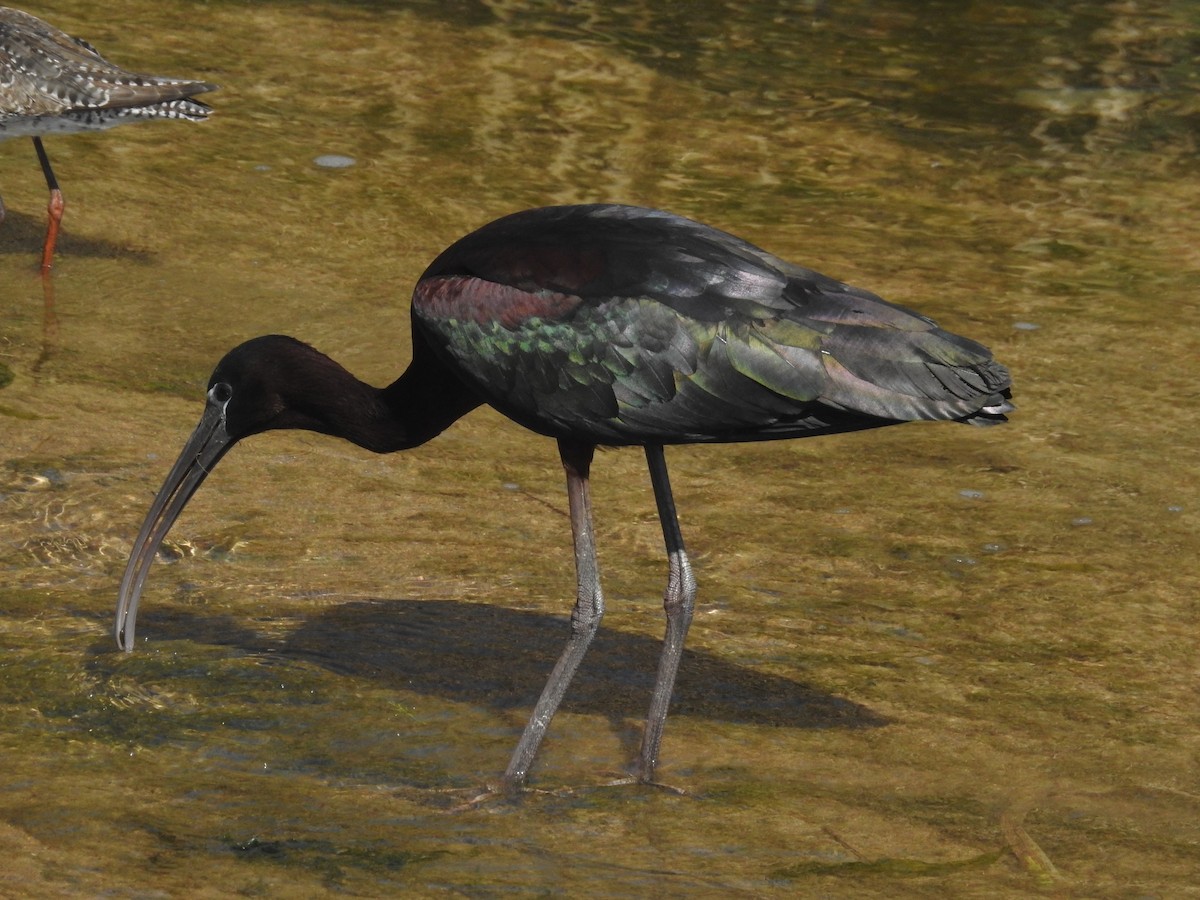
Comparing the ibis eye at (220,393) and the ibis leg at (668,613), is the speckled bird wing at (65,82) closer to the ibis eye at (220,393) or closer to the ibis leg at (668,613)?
the ibis eye at (220,393)

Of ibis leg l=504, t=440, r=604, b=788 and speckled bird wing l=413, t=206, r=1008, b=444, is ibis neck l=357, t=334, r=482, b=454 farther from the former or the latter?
ibis leg l=504, t=440, r=604, b=788

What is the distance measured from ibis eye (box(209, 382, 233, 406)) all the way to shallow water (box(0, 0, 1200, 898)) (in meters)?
0.80

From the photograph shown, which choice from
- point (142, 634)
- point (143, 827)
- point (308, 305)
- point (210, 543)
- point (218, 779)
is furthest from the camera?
point (308, 305)

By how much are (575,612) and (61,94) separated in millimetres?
5124

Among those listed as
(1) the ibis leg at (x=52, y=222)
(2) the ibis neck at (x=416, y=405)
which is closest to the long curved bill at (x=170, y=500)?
(2) the ibis neck at (x=416, y=405)

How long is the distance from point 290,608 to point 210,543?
1.69 ft

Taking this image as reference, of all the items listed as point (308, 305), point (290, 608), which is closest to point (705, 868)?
point (290, 608)

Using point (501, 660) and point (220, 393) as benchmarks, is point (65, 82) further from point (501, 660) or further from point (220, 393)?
point (501, 660)

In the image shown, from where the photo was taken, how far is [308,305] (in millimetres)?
8906

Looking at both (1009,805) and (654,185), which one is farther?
(654,185)

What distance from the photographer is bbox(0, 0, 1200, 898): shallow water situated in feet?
16.8

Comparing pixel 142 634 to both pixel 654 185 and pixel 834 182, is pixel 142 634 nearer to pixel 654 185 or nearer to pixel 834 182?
pixel 654 185

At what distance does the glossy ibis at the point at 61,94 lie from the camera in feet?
30.6

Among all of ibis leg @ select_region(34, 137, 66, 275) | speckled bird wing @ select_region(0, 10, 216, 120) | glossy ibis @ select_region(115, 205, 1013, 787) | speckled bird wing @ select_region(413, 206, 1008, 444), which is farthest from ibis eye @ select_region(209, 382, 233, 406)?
speckled bird wing @ select_region(0, 10, 216, 120)
